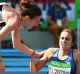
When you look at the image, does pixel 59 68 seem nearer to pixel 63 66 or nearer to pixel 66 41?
pixel 63 66

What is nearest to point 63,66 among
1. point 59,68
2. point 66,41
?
point 59,68

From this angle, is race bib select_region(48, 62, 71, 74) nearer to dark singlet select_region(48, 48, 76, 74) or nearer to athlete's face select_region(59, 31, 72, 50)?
dark singlet select_region(48, 48, 76, 74)

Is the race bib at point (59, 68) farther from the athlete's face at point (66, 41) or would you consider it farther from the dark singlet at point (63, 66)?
the athlete's face at point (66, 41)

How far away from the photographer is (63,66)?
434cm

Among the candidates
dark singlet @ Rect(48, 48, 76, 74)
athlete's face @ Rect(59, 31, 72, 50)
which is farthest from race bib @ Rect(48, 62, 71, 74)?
athlete's face @ Rect(59, 31, 72, 50)

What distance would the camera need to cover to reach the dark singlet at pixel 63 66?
4320mm

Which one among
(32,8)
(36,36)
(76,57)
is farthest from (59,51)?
(36,36)

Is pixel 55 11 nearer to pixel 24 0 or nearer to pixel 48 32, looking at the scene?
pixel 48 32

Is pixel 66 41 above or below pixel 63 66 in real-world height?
above

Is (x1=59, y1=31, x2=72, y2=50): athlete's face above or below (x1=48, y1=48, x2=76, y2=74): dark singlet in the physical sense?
→ above

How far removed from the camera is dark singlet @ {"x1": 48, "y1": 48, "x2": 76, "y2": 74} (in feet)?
14.2

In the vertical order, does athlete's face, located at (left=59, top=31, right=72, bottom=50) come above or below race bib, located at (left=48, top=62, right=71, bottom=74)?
above

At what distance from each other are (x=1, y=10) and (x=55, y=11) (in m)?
4.93

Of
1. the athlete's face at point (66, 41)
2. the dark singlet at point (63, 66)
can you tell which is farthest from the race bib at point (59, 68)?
the athlete's face at point (66, 41)
